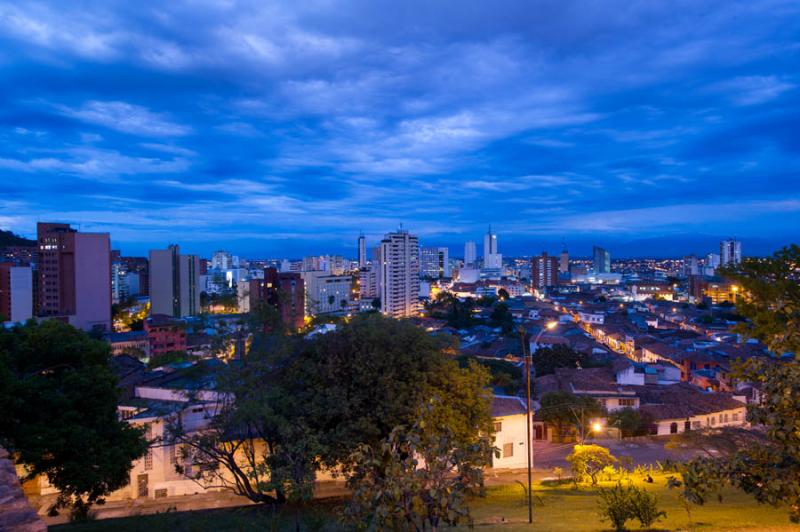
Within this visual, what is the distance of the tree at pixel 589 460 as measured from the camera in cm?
1354

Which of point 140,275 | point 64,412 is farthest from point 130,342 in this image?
point 140,275

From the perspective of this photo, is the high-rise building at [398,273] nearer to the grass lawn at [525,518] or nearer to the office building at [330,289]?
the office building at [330,289]

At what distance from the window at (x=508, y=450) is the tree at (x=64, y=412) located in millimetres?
10947

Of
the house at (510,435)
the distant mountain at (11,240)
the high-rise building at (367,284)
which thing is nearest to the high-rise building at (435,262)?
the high-rise building at (367,284)

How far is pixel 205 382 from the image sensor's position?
1221 cm

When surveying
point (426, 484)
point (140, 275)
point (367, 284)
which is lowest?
point (426, 484)

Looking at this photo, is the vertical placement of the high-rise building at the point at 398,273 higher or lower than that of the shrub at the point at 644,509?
higher

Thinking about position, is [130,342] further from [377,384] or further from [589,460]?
[589,460]

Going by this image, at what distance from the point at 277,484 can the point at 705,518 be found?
7.28 m

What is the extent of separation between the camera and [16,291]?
46969 millimetres

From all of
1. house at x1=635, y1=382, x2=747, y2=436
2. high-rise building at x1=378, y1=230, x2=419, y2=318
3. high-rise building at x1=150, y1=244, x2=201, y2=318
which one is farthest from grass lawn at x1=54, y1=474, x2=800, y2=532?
high-rise building at x1=378, y1=230, x2=419, y2=318

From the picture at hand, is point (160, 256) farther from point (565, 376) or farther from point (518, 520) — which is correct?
point (518, 520)

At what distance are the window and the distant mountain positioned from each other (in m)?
85.0

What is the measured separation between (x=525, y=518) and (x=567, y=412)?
439 inches
